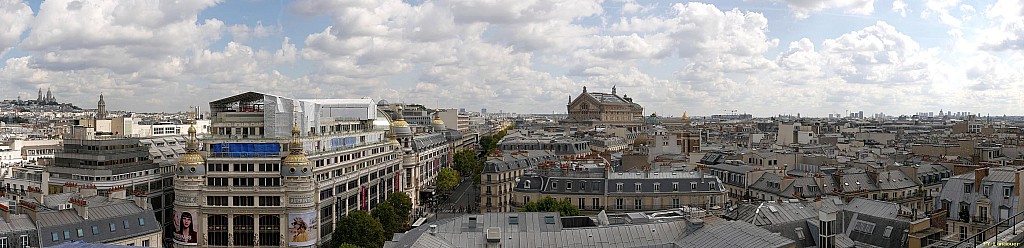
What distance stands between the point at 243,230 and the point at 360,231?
10428 millimetres

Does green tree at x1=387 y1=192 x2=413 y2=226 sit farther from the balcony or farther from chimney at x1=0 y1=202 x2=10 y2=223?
the balcony

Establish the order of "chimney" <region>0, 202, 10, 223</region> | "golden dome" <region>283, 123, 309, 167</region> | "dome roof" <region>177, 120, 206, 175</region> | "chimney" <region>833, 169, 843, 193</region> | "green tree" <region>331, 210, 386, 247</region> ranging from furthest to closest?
"chimney" <region>833, 169, 843, 193</region>
"dome roof" <region>177, 120, 206, 175</region>
"golden dome" <region>283, 123, 309, 167</region>
"green tree" <region>331, 210, 386, 247</region>
"chimney" <region>0, 202, 10, 223</region>

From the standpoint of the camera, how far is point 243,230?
66.9 meters

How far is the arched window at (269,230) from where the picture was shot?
66.6 m

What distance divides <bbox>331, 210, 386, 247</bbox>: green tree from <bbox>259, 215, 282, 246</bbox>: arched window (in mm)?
4881

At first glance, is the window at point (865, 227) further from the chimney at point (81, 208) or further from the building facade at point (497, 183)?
the chimney at point (81, 208)

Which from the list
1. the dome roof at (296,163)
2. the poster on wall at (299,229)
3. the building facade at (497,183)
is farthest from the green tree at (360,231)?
the building facade at (497,183)

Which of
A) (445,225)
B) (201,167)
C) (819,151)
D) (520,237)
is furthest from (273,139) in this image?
(819,151)

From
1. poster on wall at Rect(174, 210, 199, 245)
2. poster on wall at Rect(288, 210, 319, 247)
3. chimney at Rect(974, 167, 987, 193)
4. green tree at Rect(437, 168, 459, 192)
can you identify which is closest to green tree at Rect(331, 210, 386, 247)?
poster on wall at Rect(288, 210, 319, 247)

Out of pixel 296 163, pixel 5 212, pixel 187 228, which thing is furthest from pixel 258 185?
pixel 5 212

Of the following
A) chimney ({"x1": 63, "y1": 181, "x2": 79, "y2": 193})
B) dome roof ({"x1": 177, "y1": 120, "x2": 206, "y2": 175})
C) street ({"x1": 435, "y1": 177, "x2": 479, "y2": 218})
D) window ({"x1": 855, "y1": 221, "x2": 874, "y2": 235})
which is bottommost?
street ({"x1": 435, "y1": 177, "x2": 479, "y2": 218})

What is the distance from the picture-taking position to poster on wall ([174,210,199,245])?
218ft

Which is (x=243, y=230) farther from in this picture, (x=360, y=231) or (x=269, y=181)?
(x=360, y=231)

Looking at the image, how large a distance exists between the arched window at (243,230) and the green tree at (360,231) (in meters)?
7.14
